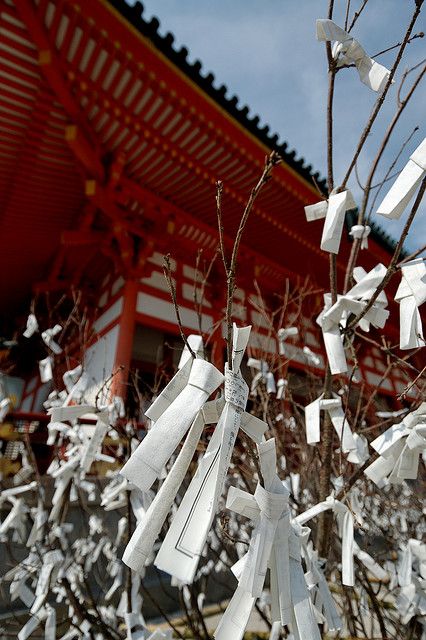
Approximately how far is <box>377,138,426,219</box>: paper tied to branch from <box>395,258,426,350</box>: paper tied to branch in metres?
0.14

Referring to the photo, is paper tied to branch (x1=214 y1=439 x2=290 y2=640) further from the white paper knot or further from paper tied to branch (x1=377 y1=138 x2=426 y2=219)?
paper tied to branch (x1=377 y1=138 x2=426 y2=219)

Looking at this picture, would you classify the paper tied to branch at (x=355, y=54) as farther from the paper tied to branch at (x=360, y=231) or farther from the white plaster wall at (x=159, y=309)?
the white plaster wall at (x=159, y=309)

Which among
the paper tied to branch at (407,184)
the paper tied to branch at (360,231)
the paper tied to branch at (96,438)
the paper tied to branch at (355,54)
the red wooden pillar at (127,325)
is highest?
the red wooden pillar at (127,325)

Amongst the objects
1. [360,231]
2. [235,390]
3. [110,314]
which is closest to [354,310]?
[360,231]

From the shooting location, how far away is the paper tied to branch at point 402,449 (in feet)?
2.25

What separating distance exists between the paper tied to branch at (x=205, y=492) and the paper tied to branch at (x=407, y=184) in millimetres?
292

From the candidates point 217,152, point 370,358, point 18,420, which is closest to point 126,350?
point 18,420

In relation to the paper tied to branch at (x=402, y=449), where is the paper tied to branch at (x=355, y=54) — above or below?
above

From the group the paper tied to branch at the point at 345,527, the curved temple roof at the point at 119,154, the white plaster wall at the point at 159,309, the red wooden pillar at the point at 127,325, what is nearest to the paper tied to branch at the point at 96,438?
the paper tied to branch at the point at 345,527

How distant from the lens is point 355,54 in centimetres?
70

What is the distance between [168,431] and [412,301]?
1.65 feet

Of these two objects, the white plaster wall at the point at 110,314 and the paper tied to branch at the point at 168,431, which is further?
the white plaster wall at the point at 110,314

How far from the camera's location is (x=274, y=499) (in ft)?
1.82

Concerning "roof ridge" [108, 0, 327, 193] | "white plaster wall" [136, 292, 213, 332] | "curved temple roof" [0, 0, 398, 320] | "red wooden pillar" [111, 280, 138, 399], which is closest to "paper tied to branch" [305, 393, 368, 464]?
"roof ridge" [108, 0, 327, 193]
